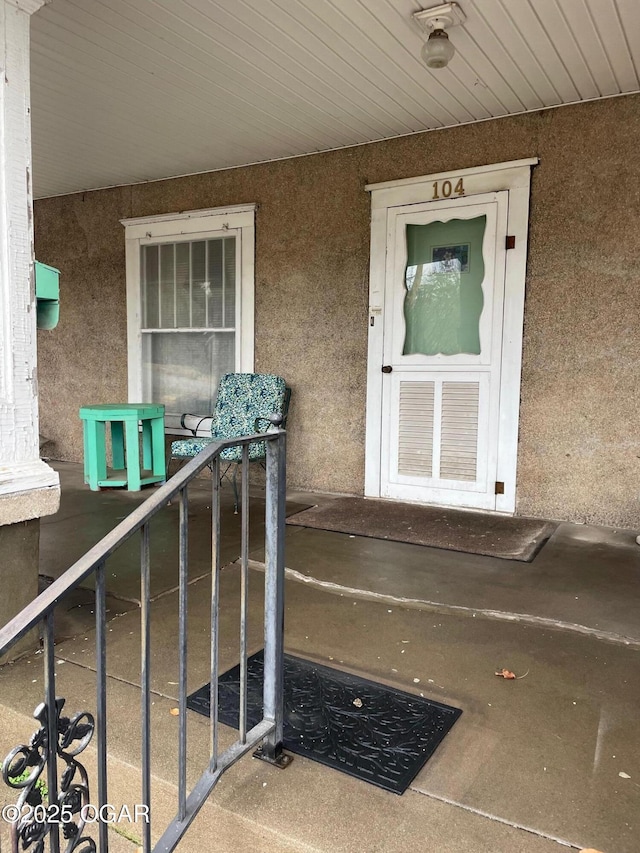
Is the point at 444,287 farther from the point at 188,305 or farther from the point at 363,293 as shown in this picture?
the point at 188,305

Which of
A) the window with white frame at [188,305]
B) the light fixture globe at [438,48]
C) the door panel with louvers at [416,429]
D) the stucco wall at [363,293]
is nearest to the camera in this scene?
the light fixture globe at [438,48]

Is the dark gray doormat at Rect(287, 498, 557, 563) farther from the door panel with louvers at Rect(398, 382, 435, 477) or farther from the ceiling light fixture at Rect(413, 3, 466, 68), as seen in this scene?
the ceiling light fixture at Rect(413, 3, 466, 68)

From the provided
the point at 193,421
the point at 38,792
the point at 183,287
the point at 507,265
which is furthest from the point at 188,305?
the point at 38,792

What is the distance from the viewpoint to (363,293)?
13.8 feet

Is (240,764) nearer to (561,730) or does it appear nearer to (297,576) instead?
(561,730)

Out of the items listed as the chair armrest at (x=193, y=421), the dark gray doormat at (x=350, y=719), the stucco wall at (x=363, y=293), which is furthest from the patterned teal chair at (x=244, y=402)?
the dark gray doormat at (x=350, y=719)

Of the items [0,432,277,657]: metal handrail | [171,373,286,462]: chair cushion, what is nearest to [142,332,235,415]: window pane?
[171,373,286,462]: chair cushion

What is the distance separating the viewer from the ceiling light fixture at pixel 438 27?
255 cm

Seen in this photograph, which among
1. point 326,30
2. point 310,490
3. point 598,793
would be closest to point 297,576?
point 598,793

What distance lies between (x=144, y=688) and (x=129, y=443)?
352 centimetres

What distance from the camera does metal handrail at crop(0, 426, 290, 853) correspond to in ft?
2.69

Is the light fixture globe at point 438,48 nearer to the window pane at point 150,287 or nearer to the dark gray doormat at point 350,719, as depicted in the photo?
the dark gray doormat at point 350,719

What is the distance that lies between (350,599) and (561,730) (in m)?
1.01

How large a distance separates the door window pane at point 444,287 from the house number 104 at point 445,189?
17 cm
